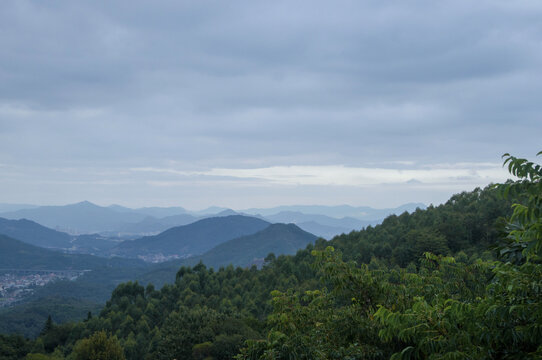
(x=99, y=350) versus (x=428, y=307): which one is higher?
(x=428, y=307)

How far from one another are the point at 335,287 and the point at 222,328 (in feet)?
68.7

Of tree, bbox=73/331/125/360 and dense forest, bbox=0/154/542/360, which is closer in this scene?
dense forest, bbox=0/154/542/360

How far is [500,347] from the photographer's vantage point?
4.68 metres

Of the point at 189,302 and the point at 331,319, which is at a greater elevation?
the point at 331,319

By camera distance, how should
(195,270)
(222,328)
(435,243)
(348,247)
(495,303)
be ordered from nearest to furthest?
(495,303) → (222,328) → (435,243) → (348,247) → (195,270)

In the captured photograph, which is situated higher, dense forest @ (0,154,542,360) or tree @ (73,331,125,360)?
dense forest @ (0,154,542,360)

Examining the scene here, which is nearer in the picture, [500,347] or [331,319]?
[500,347]

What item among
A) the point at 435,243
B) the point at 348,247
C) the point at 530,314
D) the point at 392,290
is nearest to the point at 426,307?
the point at 530,314

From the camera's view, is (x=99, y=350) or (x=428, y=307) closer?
(x=428, y=307)

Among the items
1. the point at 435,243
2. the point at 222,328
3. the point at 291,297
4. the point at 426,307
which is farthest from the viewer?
the point at 435,243

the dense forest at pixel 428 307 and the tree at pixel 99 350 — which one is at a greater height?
the dense forest at pixel 428 307

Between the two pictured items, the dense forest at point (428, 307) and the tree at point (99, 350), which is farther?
the tree at point (99, 350)

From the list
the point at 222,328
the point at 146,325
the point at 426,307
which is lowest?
the point at 146,325

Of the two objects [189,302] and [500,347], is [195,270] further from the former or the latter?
[500,347]
